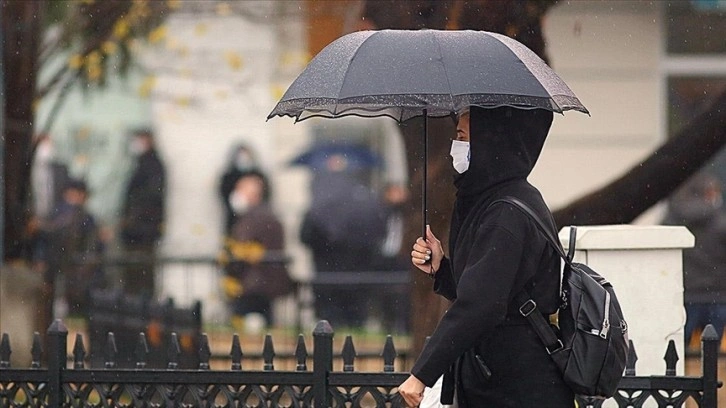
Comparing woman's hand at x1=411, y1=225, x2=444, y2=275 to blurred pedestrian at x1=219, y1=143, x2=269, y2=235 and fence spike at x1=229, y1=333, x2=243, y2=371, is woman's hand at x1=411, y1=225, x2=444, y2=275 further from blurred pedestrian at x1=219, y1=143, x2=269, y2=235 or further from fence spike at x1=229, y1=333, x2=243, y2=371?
blurred pedestrian at x1=219, y1=143, x2=269, y2=235

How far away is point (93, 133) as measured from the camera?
429 inches

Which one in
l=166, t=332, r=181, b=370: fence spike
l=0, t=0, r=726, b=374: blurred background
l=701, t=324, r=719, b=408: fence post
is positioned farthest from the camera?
l=0, t=0, r=726, b=374: blurred background

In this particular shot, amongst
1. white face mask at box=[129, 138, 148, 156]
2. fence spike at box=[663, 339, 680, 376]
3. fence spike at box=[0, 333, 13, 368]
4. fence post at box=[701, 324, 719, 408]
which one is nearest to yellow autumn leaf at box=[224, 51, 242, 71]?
white face mask at box=[129, 138, 148, 156]

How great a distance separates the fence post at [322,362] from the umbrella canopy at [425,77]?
119 cm

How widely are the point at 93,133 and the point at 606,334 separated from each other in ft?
24.9

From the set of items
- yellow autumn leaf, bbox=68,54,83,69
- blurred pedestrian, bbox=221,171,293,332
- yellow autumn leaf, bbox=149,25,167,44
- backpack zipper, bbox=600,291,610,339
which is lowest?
blurred pedestrian, bbox=221,171,293,332

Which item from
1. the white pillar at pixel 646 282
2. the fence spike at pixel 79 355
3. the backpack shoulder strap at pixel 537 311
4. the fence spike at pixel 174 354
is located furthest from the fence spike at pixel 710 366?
the fence spike at pixel 79 355

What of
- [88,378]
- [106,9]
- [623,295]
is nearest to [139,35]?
[106,9]

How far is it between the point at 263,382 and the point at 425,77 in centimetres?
183

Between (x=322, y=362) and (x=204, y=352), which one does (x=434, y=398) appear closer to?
(x=322, y=362)

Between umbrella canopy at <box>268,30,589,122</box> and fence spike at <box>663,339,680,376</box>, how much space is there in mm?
1384

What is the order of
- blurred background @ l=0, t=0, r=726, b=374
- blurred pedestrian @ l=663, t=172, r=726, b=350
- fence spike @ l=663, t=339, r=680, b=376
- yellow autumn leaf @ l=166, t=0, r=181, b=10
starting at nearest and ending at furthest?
fence spike @ l=663, t=339, r=680, b=376 < blurred background @ l=0, t=0, r=726, b=374 < yellow autumn leaf @ l=166, t=0, r=181, b=10 < blurred pedestrian @ l=663, t=172, r=726, b=350

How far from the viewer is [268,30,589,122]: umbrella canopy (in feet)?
13.5

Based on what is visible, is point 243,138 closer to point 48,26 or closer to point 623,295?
point 48,26
